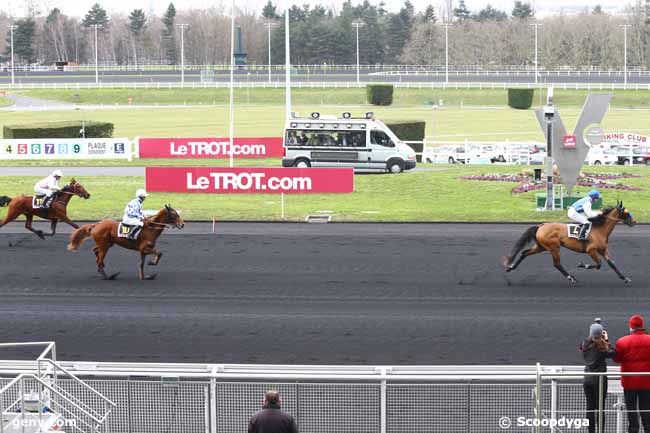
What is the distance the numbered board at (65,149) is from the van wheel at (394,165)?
11023mm

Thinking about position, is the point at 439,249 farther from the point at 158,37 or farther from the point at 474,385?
the point at 158,37

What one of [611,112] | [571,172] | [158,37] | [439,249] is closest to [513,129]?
[611,112]

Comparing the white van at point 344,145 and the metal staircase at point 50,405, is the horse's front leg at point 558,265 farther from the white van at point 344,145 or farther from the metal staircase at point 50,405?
the white van at point 344,145

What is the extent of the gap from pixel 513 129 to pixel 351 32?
223 ft

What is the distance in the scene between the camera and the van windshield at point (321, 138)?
116 ft

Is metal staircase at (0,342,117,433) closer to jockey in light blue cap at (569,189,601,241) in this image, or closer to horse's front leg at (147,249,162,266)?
horse's front leg at (147,249,162,266)

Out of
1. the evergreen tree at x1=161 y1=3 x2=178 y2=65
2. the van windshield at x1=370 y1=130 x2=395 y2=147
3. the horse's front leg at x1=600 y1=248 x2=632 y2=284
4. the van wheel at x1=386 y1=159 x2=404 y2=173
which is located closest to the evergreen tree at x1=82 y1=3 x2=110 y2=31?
the evergreen tree at x1=161 y1=3 x2=178 y2=65

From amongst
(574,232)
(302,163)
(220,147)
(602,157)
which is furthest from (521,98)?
(574,232)

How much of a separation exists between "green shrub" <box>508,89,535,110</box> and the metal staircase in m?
68.3

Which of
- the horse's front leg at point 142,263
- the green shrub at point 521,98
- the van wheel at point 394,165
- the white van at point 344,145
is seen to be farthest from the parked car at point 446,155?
the green shrub at point 521,98

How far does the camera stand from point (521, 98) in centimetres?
7575

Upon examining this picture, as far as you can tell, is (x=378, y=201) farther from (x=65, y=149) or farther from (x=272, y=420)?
(x=272, y=420)

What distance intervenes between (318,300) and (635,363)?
24.7 ft

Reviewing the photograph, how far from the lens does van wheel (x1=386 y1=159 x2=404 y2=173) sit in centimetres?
3516
